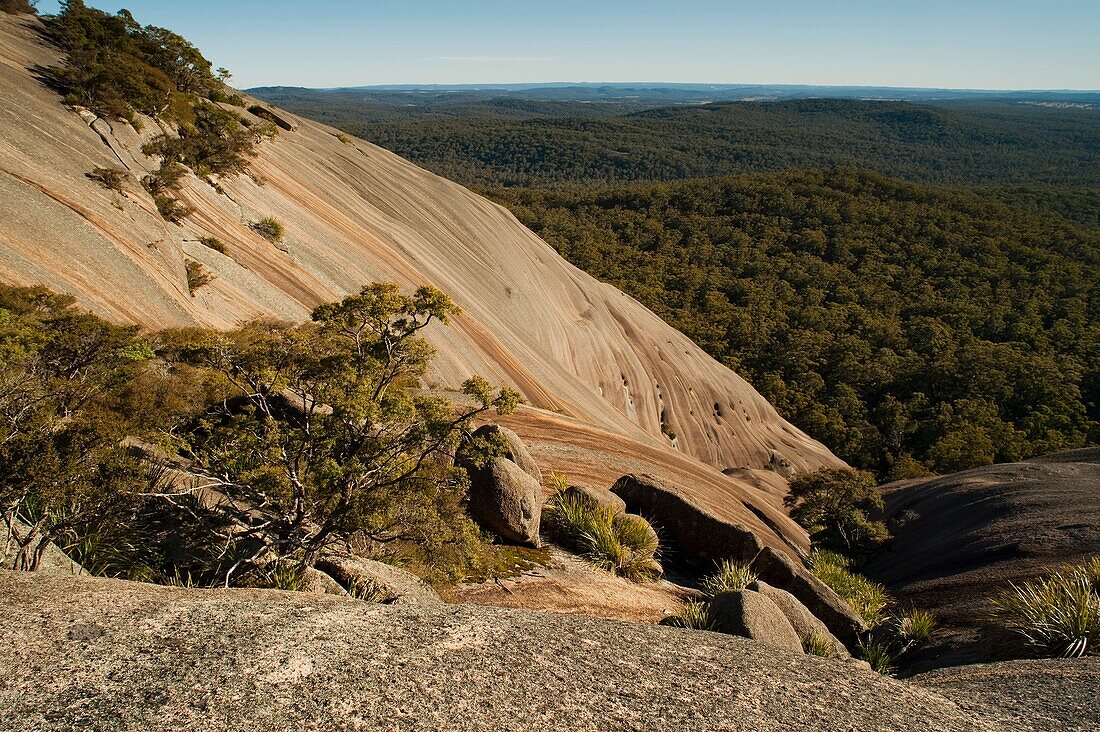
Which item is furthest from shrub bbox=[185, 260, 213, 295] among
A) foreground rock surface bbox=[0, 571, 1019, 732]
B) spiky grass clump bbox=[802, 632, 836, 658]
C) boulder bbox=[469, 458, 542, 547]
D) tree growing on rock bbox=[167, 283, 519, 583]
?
spiky grass clump bbox=[802, 632, 836, 658]

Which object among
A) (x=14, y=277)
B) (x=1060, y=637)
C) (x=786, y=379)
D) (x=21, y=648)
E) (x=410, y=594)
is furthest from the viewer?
(x=786, y=379)

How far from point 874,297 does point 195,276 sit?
111 m

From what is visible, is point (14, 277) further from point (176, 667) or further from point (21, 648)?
point (176, 667)

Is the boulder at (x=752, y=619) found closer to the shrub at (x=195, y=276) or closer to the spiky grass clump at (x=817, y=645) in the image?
the spiky grass clump at (x=817, y=645)

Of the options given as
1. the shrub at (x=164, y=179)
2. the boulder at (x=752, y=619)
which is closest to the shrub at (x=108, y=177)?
the shrub at (x=164, y=179)

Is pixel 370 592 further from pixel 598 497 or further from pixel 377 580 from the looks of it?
pixel 598 497

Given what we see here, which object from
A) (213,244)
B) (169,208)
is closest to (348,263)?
(213,244)

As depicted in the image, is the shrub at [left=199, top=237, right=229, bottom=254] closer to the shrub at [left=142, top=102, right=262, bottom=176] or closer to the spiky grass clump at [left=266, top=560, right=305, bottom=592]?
the shrub at [left=142, top=102, right=262, bottom=176]

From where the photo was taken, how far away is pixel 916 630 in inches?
487

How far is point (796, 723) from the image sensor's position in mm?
6016

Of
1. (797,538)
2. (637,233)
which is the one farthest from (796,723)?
(637,233)

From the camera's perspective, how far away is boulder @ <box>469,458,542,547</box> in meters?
12.2

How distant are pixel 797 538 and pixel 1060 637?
618 inches

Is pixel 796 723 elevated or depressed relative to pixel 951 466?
elevated
